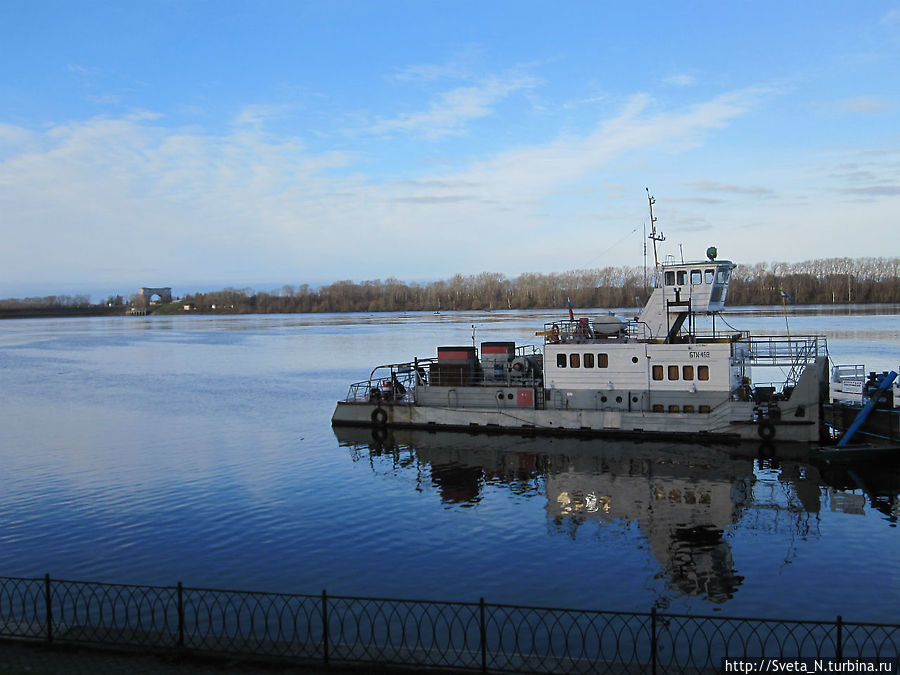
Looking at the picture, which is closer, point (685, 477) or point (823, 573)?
point (823, 573)

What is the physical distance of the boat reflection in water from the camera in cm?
2500

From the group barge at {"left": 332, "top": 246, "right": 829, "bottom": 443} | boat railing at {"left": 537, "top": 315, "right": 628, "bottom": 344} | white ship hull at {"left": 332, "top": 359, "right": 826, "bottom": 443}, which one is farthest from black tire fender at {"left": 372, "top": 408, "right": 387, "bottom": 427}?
boat railing at {"left": 537, "top": 315, "right": 628, "bottom": 344}

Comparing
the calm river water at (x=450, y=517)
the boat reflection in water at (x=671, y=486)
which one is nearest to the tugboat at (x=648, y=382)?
the boat reflection in water at (x=671, y=486)

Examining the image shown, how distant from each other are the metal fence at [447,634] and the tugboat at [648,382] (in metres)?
22.2

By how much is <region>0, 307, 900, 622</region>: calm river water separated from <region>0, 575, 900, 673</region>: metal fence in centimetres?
141

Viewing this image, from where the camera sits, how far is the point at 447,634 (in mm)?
18281

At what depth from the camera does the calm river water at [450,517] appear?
2161 cm

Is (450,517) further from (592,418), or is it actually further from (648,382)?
(648,382)

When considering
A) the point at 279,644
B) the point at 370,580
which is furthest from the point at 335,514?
the point at 279,644

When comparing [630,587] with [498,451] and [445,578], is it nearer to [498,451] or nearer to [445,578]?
[445,578]

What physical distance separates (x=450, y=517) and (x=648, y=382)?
17.0 metres

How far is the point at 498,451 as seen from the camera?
41.2 m

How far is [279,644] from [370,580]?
7.54 metres

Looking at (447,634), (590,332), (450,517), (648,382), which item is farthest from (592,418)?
(447,634)
